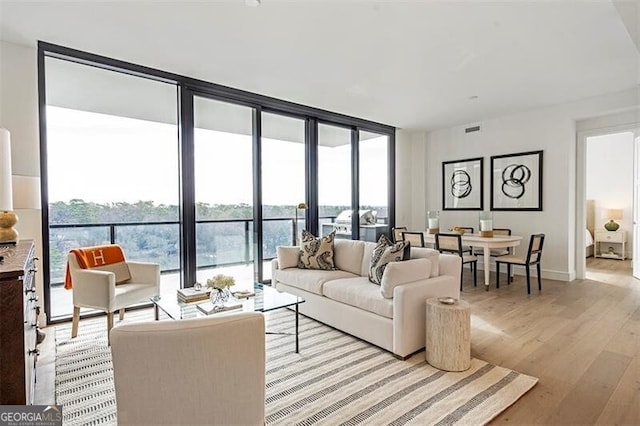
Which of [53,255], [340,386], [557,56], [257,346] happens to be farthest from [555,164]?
[53,255]

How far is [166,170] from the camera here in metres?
4.57

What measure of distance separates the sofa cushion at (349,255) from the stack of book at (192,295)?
1.66 metres

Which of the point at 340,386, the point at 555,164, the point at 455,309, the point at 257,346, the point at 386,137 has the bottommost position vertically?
the point at 340,386

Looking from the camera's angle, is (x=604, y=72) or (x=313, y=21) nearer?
(x=313, y=21)

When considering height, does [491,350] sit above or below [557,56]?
below

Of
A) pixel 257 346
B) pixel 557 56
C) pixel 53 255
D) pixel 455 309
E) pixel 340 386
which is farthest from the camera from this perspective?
pixel 53 255

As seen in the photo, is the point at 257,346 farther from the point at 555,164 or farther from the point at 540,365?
the point at 555,164

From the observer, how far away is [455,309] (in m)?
2.54

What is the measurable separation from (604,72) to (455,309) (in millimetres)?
3761

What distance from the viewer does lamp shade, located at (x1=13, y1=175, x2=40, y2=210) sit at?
265 cm

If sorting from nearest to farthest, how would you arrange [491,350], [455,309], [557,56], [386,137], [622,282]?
[455,309] → [491,350] → [557,56] → [622,282] → [386,137]

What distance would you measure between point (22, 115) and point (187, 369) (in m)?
3.50

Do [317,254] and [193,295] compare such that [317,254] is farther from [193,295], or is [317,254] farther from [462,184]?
[462,184]

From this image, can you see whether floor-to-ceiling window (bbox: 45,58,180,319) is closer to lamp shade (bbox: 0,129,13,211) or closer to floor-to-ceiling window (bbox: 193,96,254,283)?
floor-to-ceiling window (bbox: 193,96,254,283)
